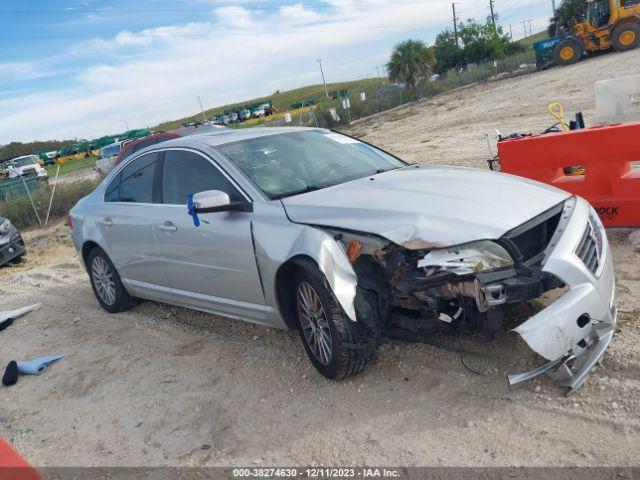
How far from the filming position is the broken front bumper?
3.13 metres

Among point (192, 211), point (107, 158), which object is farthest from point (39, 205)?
point (192, 211)

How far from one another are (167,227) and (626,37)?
27939mm

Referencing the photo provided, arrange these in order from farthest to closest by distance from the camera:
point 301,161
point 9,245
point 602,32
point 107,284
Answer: point 602,32 → point 9,245 → point 107,284 → point 301,161

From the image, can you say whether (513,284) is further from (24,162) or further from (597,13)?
(24,162)

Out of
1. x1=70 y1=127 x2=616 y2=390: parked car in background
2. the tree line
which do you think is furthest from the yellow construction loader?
x1=70 y1=127 x2=616 y2=390: parked car in background

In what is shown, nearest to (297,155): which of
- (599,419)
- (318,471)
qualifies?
(318,471)

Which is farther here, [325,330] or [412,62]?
[412,62]

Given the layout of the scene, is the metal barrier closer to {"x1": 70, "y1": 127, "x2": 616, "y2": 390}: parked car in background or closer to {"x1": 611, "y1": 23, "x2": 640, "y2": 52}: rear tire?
{"x1": 70, "y1": 127, "x2": 616, "y2": 390}: parked car in background

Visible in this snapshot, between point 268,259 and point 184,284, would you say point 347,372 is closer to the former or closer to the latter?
point 268,259

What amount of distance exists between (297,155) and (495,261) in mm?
1984

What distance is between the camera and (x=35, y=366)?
5176mm

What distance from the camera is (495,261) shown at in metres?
3.31

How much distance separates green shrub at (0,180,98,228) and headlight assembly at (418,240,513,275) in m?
16.2

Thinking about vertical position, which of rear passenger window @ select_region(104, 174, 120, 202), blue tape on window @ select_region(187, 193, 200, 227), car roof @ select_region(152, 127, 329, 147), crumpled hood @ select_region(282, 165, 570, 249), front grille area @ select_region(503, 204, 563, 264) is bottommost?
front grille area @ select_region(503, 204, 563, 264)
